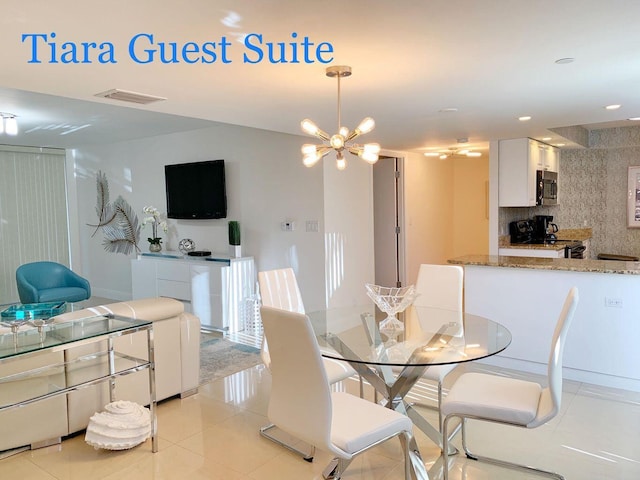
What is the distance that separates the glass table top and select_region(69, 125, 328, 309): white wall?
2200 millimetres

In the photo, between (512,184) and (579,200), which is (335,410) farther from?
(579,200)

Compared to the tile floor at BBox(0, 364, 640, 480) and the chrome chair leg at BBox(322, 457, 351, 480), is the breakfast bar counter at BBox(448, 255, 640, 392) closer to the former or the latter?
the tile floor at BBox(0, 364, 640, 480)

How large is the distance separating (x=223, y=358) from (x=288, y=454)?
194 cm

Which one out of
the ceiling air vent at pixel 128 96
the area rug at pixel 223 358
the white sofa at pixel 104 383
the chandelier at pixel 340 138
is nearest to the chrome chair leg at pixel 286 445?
the white sofa at pixel 104 383

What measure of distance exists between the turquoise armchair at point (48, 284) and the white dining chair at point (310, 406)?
469 cm

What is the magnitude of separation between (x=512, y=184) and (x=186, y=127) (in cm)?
412

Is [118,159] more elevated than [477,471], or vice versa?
[118,159]

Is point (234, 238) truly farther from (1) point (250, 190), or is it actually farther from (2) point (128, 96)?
(2) point (128, 96)

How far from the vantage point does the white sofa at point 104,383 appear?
2.73 metres

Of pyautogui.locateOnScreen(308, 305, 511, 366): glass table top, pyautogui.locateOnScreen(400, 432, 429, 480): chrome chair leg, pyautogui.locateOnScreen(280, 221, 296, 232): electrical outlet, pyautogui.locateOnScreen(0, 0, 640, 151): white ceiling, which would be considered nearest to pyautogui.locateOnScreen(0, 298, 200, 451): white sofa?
pyautogui.locateOnScreen(308, 305, 511, 366): glass table top

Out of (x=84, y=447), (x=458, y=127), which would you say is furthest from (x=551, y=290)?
(x=84, y=447)

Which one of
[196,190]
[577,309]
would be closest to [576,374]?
[577,309]

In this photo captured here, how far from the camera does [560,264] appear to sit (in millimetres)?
3902

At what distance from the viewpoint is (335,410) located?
7.48 ft
